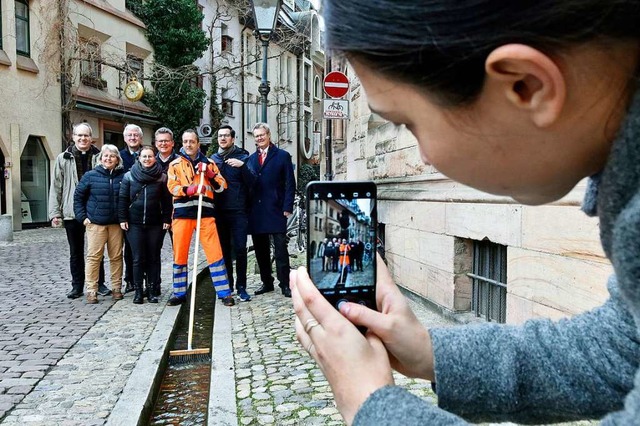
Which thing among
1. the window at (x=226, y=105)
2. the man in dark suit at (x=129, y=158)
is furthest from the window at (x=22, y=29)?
the man in dark suit at (x=129, y=158)

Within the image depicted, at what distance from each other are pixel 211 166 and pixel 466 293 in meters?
3.15

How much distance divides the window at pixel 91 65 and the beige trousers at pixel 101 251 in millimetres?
14308

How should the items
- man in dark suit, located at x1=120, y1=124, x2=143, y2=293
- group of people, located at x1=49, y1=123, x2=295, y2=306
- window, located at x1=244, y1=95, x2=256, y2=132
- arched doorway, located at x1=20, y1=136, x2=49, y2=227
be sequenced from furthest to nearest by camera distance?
window, located at x1=244, y1=95, x2=256, y2=132, arched doorway, located at x1=20, y1=136, x2=49, y2=227, man in dark suit, located at x1=120, y1=124, x2=143, y2=293, group of people, located at x1=49, y1=123, x2=295, y2=306

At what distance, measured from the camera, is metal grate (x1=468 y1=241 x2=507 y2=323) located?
5.00 m

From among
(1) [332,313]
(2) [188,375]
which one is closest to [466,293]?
(2) [188,375]

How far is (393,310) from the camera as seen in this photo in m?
1.24

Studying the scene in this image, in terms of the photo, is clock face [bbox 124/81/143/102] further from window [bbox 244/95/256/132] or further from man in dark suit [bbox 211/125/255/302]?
man in dark suit [bbox 211/125/255/302]

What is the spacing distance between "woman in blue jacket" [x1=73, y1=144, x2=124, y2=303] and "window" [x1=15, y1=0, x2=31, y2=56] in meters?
13.4

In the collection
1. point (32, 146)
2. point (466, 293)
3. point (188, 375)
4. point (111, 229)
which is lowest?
point (188, 375)

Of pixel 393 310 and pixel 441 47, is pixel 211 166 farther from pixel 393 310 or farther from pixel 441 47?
pixel 441 47

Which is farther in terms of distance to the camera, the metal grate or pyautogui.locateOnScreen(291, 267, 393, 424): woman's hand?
the metal grate

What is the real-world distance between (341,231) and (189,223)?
5.52 metres

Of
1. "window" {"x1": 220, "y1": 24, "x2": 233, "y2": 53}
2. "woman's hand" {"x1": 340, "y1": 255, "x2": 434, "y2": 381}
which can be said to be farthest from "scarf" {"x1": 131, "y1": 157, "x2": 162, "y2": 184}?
"window" {"x1": 220, "y1": 24, "x2": 233, "y2": 53}

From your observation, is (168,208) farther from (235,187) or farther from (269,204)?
(269,204)
